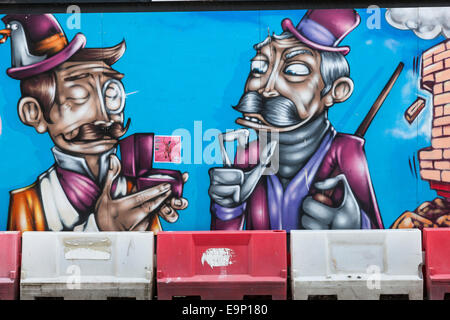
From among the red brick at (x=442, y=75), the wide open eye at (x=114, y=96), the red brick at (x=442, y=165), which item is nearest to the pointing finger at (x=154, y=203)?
the wide open eye at (x=114, y=96)

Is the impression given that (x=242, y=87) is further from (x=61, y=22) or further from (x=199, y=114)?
(x=61, y=22)

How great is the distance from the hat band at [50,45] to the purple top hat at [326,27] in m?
3.07

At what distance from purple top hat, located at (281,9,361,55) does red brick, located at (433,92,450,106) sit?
4.46 ft

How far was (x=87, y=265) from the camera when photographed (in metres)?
6.99

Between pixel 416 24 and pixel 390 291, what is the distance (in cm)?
360

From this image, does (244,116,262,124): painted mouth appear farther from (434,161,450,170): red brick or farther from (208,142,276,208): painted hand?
(434,161,450,170): red brick

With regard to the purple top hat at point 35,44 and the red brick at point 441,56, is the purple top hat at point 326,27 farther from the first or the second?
the purple top hat at point 35,44

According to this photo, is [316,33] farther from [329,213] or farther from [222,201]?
[222,201]

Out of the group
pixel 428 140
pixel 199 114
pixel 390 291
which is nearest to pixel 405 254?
pixel 390 291

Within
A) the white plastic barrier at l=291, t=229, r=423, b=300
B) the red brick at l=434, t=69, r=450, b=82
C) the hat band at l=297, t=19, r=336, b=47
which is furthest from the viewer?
the hat band at l=297, t=19, r=336, b=47

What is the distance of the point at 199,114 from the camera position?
737 cm

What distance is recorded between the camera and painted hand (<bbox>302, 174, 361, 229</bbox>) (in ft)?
24.1

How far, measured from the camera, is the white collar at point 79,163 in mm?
7402

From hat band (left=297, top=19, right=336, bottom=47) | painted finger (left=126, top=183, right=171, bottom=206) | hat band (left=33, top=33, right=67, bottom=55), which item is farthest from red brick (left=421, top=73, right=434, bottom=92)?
hat band (left=33, top=33, right=67, bottom=55)
